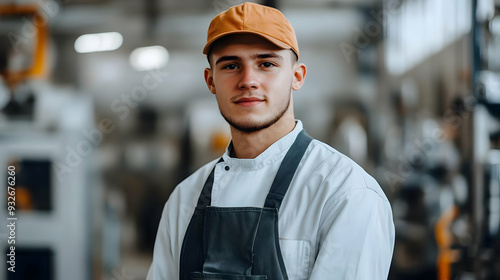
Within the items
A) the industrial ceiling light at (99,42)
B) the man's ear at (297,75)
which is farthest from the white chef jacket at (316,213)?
the industrial ceiling light at (99,42)

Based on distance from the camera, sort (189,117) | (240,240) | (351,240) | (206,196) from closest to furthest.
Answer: (351,240) < (240,240) < (206,196) < (189,117)

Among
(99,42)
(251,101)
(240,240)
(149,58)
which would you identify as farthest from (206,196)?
(99,42)

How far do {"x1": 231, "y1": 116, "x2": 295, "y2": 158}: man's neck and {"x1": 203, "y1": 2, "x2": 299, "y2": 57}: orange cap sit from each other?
0.64 feet

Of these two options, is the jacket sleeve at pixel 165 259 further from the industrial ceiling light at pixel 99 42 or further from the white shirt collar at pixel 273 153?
the industrial ceiling light at pixel 99 42

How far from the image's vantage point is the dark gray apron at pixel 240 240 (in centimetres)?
104

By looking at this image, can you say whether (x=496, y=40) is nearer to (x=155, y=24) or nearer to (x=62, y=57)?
(x=155, y=24)

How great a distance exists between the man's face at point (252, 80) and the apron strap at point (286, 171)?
0.09 metres

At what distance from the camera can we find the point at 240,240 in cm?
107

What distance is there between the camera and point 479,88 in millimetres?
1969

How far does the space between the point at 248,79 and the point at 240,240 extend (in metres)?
0.38

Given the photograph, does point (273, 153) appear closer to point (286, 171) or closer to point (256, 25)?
point (286, 171)

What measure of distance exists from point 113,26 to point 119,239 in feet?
3.26

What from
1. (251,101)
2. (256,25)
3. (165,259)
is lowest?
(165,259)

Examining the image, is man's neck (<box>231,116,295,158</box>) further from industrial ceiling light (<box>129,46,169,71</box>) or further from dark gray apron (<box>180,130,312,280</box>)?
industrial ceiling light (<box>129,46,169,71</box>)
